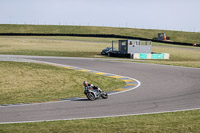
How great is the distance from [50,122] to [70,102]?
515 cm

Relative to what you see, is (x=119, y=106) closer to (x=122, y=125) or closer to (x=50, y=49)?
(x=122, y=125)

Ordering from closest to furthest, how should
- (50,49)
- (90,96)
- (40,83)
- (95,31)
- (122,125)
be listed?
(122,125) < (90,96) < (40,83) < (50,49) < (95,31)

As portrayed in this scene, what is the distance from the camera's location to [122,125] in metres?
11.5

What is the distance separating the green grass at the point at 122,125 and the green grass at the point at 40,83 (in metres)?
6.82

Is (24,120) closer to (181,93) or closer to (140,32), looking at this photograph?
(181,93)

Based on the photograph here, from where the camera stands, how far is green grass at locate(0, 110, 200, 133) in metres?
10.8

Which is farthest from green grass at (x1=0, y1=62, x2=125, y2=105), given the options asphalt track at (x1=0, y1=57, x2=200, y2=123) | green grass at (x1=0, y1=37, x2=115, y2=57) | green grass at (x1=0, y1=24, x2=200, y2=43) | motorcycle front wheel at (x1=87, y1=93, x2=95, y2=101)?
green grass at (x1=0, y1=24, x2=200, y2=43)

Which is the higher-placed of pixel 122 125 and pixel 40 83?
pixel 122 125

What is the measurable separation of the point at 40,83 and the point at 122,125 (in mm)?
13804

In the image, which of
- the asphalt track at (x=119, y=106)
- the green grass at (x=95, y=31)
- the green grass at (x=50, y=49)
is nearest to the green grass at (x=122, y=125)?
the asphalt track at (x=119, y=106)

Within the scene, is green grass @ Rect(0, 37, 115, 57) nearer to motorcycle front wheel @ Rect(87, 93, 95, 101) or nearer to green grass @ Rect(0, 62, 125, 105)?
green grass @ Rect(0, 62, 125, 105)

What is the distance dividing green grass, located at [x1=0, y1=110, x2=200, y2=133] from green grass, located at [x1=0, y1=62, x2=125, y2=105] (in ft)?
22.4

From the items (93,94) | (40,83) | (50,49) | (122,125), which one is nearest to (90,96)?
(93,94)

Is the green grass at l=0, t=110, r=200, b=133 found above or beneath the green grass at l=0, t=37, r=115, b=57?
above
